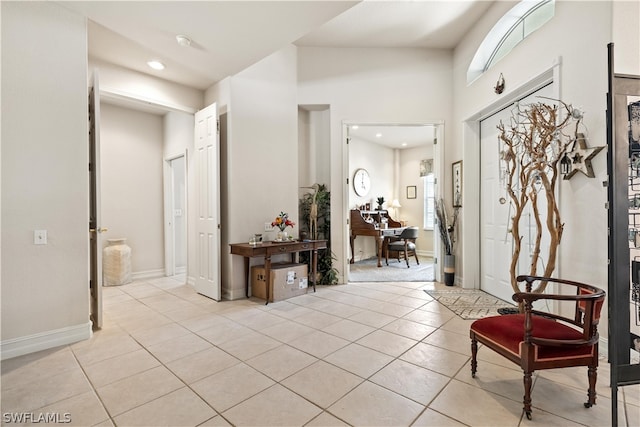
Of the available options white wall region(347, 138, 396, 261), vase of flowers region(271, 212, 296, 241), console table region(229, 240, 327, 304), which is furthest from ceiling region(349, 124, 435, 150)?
console table region(229, 240, 327, 304)

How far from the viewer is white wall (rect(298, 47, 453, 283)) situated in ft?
16.2

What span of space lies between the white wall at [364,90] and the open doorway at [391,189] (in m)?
1.65

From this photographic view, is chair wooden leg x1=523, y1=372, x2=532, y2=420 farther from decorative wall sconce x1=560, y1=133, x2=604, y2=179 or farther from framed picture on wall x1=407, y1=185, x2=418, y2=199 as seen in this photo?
framed picture on wall x1=407, y1=185, x2=418, y2=199

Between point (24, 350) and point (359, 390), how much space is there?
268 cm

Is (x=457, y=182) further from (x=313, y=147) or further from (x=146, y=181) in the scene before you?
(x=146, y=181)

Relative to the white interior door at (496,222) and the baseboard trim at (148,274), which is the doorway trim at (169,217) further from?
the white interior door at (496,222)

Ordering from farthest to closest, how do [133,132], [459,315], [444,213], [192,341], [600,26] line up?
[133,132], [444,213], [459,315], [192,341], [600,26]

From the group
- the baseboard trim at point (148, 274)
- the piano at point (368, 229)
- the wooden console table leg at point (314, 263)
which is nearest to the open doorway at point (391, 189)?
the piano at point (368, 229)

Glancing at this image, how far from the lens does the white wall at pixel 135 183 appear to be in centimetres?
511

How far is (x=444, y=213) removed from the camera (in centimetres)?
490

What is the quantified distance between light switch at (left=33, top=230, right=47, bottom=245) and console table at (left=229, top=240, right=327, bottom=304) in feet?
6.09

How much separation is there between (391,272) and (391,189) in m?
3.46

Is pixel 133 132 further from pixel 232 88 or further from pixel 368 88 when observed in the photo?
pixel 368 88

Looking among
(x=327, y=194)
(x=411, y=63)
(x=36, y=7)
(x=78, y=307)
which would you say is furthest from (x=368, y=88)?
(x=78, y=307)
